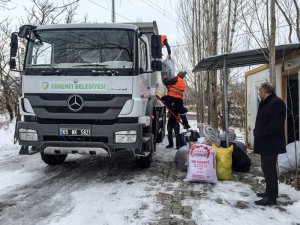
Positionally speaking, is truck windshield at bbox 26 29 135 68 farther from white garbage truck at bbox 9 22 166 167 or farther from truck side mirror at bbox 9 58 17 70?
truck side mirror at bbox 9 58 17 70

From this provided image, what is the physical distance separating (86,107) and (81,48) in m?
1.10

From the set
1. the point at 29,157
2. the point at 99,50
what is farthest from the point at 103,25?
the point at 29,157

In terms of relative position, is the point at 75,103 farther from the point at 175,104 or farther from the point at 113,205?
the point at 175,104

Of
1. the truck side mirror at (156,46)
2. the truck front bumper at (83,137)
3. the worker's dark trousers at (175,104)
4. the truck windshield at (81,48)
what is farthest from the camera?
the worker's dark trousers at (175,104)

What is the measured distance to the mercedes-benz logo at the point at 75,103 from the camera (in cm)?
586

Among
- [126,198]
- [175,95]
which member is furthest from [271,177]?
[175,95]

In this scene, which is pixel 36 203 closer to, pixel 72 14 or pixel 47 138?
pixel 47 138

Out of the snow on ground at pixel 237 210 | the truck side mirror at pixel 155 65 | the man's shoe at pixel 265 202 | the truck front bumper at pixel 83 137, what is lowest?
the snow on ground at pixel 237 210

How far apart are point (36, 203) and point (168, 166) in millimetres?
3235

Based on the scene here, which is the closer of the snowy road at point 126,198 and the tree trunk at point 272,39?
the snowy road at point 126,198

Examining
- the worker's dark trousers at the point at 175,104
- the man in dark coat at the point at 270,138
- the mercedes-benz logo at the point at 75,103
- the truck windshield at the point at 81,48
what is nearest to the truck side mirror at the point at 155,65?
the truck windshield at the point at 81,48

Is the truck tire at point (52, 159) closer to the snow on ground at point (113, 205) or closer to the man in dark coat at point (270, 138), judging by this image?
the snow on ground at point (113, 205)

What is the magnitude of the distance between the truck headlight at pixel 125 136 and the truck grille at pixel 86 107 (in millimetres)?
299

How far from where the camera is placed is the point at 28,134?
19.4 ft
